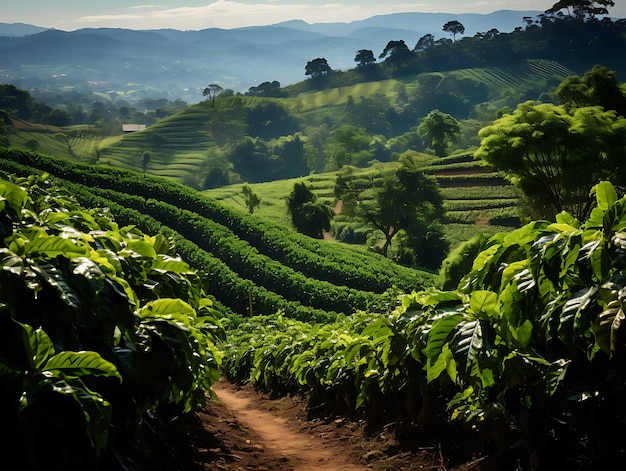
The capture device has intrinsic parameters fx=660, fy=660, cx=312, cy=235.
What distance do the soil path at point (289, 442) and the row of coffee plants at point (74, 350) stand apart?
1884mm

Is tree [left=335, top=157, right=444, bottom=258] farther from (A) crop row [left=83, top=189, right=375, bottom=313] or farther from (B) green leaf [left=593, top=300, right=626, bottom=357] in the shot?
(B) green leaf [left=593, top=300, right=626, bottom=357]

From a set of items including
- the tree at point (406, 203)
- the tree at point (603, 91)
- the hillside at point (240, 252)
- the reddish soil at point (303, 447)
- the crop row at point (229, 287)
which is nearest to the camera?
the reddish soil at point (303, 447)

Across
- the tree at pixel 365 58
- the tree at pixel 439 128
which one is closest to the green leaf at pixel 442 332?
the tree at pixel 439 128

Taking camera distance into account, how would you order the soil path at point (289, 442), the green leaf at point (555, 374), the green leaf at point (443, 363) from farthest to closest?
the soil path at point (289, 442)
the green leaf at point (443, 363)
the green leaf at point (555, 374)

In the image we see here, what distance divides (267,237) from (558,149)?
46.0 ft

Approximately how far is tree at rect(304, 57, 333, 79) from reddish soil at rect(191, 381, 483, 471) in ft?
408

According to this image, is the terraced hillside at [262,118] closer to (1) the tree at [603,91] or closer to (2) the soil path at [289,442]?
(1) the tree at [603,91]

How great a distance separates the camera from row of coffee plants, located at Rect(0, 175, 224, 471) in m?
1.77

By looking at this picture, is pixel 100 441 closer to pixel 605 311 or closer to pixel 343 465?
pixel 605 311

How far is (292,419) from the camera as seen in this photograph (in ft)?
21.3

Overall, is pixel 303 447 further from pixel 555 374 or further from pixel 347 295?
pixel 347 295

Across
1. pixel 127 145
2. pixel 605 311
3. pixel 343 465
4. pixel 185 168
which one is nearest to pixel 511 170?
pixel 343 465

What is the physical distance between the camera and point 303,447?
5.07 m

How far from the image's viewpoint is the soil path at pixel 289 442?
4.39 meters
